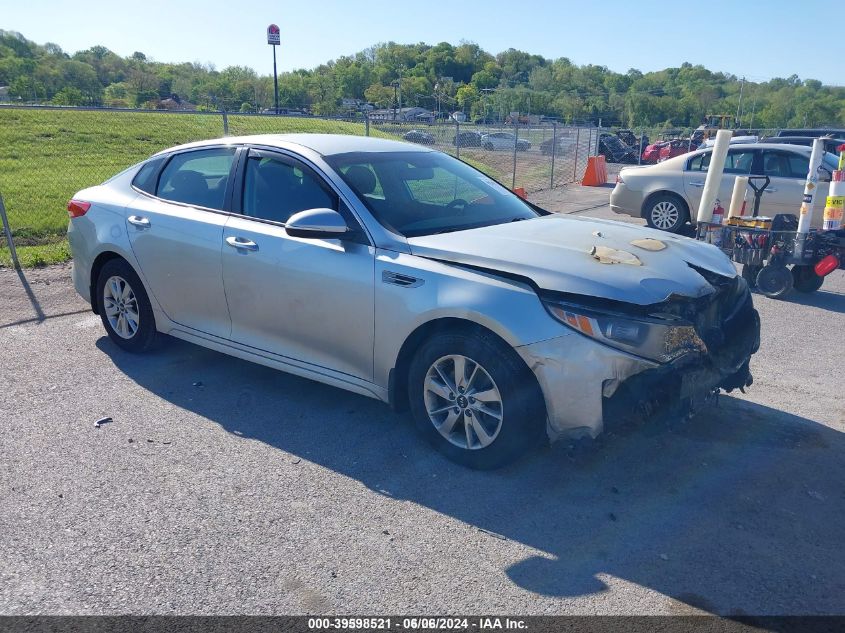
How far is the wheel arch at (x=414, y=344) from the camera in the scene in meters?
3.77

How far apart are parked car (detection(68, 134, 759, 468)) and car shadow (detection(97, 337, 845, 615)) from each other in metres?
0.30

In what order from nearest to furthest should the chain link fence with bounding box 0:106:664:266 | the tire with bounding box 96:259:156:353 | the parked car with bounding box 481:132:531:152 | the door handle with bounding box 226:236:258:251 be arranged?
the door handle with bounding box 226:236:258:251 → the tire with bounding box 96:259:156:353 → the chain link fence with bounding box 0:106:664:266 → the parked car with bounding box 481:132:531:152

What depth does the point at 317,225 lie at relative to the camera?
409 centimetres

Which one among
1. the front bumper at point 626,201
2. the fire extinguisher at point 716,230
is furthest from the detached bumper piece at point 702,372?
the front bumper at point 626,201

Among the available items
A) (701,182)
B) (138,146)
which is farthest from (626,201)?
(138,146)

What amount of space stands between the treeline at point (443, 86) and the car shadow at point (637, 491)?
41.6 meters

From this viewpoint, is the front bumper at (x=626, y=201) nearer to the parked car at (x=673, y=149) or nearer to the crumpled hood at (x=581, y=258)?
the crumpled hood at (x=581, y=258)

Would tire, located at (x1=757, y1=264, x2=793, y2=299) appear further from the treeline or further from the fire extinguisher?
the treeline

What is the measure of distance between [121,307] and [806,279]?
7.14m

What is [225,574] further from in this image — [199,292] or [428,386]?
[199,292]

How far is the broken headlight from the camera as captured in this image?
3.54 metres

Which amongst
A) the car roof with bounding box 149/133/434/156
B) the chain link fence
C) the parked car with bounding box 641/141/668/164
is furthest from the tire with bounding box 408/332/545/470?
the parked car with bounding box 641/141/668/164

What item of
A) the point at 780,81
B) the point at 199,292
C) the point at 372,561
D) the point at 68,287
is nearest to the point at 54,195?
the point at 68,287

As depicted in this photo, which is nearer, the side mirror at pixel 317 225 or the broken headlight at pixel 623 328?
the broken headlight at pixel 623 328
